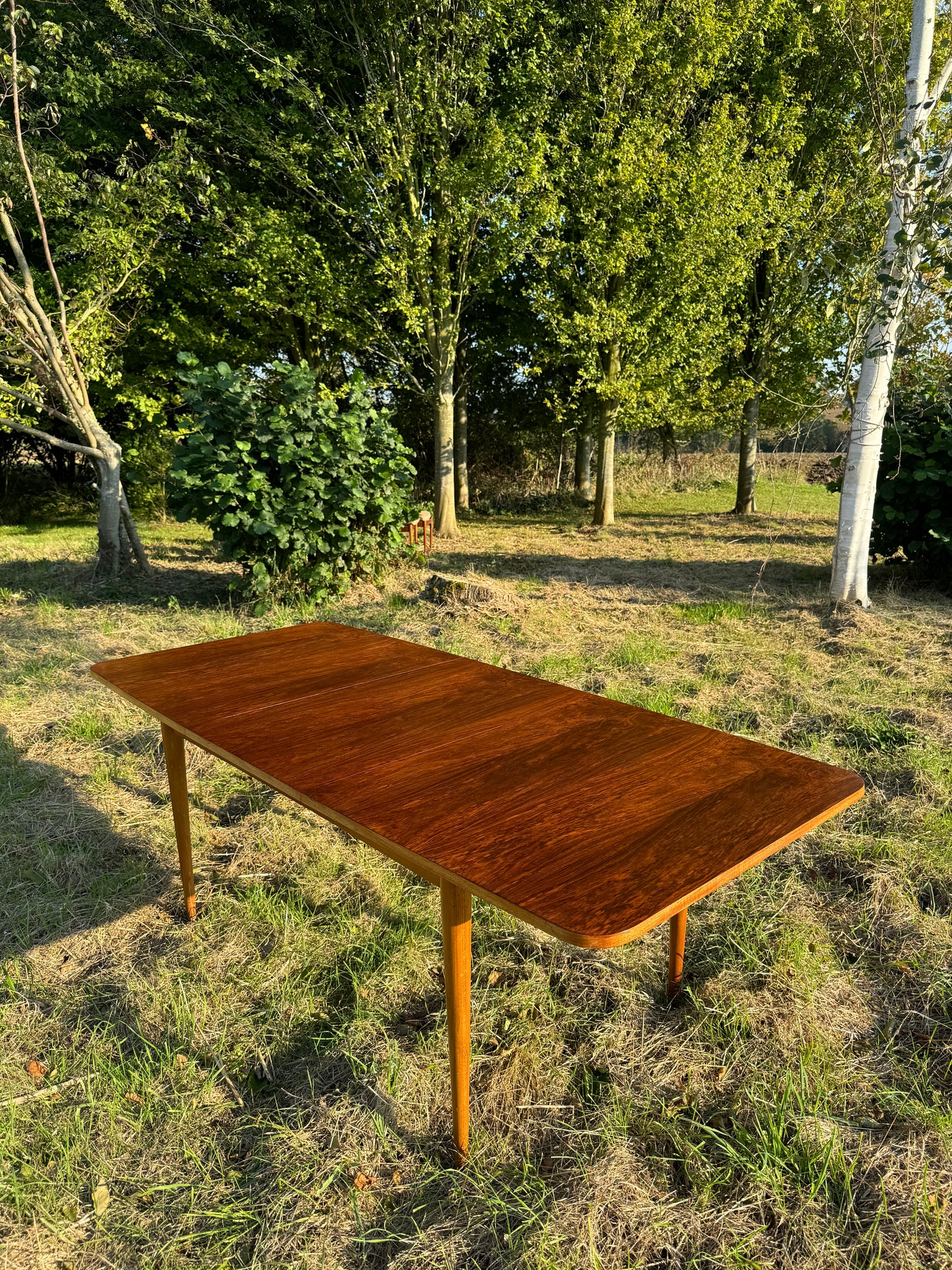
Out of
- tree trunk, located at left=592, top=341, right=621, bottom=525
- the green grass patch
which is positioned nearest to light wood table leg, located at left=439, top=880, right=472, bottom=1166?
the green grass patch

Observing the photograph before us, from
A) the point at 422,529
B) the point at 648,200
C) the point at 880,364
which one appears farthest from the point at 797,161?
the point at 422,529

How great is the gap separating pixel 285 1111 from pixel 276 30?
43.0 ft

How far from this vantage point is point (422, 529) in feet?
27.7

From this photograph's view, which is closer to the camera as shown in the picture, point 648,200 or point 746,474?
point 648,200

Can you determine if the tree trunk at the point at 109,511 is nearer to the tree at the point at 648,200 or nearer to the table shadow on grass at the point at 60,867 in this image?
the table shadow on grass at the point at 60,867

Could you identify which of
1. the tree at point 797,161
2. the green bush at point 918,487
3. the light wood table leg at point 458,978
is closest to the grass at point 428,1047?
the light wood table leg at point 458,978

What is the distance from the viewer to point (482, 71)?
935cm

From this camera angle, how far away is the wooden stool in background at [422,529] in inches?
298

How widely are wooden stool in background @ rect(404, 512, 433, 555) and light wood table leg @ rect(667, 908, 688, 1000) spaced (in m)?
5.45

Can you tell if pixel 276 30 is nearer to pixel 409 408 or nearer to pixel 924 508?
pixel 409 408

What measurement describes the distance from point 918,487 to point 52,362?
26.0ft

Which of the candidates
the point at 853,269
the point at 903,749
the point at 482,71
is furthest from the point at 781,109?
the point at 903,749

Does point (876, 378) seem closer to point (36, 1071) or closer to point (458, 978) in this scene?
point (458, 978)

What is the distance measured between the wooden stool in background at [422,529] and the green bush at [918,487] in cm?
430
